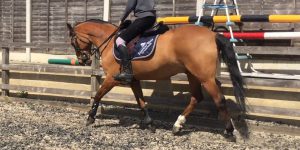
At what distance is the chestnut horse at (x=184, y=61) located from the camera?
6.33m

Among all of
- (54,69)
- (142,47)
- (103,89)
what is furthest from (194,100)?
(54,69)

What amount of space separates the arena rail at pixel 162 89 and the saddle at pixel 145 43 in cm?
125

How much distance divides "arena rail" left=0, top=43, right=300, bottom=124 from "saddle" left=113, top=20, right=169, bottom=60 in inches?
49.3

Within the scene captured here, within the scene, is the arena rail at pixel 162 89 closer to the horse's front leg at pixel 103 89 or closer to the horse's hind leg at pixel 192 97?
the horse's hind leg at pixel 192 97

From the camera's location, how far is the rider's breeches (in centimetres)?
695

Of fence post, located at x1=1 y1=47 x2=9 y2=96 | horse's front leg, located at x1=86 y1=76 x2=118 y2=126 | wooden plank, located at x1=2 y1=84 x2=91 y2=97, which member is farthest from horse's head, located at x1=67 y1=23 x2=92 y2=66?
fence post, located at x1=1 y1=47 x2=9 y2=96

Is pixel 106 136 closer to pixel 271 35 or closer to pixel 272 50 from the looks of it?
pixel 272 50

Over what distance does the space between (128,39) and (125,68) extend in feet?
1.61

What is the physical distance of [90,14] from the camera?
12008mm

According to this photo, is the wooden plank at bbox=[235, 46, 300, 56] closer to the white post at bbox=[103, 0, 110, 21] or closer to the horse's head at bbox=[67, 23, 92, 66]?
the horse's head at bbox=[67, 23, 92, 66]

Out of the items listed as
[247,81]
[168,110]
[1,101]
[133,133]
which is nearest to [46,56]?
[1,101]

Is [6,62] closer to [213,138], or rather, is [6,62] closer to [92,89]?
[92,89]

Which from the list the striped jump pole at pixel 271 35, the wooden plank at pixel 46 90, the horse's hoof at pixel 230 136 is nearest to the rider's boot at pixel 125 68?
the horse's hoof at pixel 230 136

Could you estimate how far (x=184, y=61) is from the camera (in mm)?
6551
